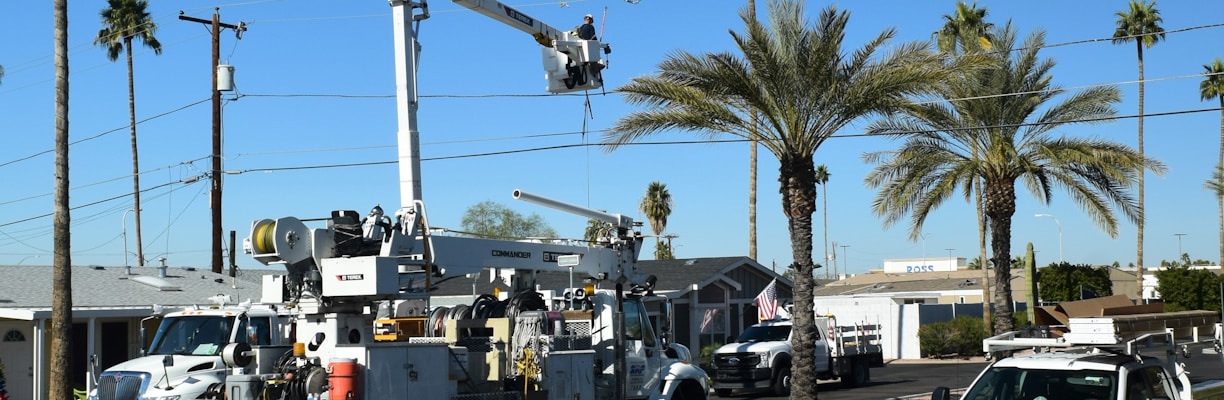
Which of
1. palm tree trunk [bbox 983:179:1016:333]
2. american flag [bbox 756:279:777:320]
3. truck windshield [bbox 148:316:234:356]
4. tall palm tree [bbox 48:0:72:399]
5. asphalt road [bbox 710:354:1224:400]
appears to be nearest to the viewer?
truck windshield [bbox 148:316:234:356]

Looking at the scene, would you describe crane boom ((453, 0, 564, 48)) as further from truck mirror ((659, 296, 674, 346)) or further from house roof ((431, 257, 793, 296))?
house roof ((431, 257, 793, 296))

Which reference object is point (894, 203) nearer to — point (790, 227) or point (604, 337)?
point (790, 227)

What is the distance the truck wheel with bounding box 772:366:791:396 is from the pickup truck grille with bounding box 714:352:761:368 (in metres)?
0.60

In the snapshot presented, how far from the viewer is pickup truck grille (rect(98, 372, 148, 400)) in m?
16.8

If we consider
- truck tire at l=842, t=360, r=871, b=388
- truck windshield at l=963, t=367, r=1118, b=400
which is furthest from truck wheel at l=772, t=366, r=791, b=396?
truck windshield at l=963, t=367, r=1118, b=400

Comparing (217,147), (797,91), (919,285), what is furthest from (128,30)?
(919,285)

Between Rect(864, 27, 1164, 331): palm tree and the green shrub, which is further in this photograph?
the green shrub

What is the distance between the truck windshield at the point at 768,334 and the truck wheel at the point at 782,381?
0.96m

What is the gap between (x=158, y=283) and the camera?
2845 cm

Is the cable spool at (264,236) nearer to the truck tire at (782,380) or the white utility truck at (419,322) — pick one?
the white utility truck at (419,322)

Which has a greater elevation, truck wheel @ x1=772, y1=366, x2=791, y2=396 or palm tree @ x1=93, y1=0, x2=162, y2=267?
palm tree @ x1=93, y1=0, x2=162, y2=267

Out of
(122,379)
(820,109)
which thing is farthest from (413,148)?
(820,109)

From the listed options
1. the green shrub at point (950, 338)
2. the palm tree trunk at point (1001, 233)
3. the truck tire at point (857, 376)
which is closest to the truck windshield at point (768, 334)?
the truck tire at point (857, 376)

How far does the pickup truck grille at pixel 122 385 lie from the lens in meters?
16.8
